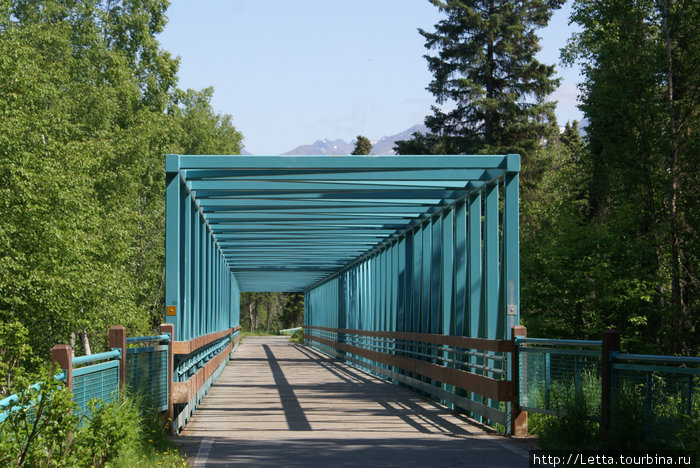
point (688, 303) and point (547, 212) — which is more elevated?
point (547, 212)

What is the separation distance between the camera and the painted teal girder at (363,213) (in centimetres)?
1235

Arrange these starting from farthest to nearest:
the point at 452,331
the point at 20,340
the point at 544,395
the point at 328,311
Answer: the point at 328,311
the point at 20,340
the point at 452,331
the point at 544,395

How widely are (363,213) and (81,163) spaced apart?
1285cm

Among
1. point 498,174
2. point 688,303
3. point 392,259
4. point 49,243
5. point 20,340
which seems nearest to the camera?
point 498,174

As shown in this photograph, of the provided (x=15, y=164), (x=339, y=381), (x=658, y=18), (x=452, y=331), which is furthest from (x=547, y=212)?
(x=452, y=331)

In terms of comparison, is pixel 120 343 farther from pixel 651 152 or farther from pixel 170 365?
pixel 651 152

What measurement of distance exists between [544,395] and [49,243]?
57.5 feet

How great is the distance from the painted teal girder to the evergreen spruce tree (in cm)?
1729

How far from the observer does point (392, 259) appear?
22719 millimetres

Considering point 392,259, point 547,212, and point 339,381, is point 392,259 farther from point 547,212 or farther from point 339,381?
point 547,212

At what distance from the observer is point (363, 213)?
58.3 ft

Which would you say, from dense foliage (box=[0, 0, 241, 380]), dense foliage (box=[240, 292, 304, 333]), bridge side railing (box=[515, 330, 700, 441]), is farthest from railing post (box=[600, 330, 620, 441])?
dense foliage (box=[240, 292, 304, 333])

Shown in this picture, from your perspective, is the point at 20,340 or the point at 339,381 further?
the point at 339,381

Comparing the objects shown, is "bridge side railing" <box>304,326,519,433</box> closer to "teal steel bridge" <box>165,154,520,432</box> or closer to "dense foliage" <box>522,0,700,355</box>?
"teal steel bridge" <box>165,154,520,432</box>
